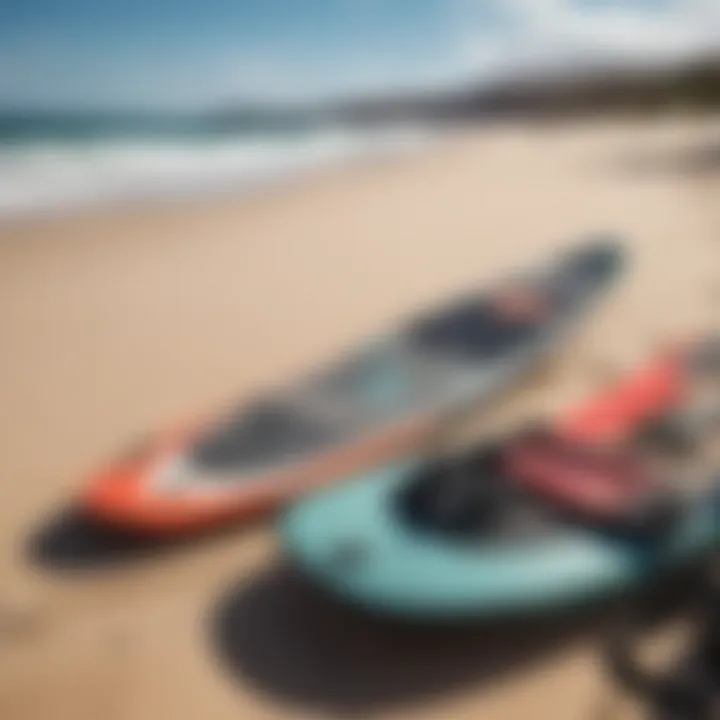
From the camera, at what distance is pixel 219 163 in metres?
1.19

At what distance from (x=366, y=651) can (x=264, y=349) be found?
35 centimetres

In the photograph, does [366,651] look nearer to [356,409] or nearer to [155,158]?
[356,409]

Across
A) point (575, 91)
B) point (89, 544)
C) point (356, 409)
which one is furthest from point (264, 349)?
point (575, 91)

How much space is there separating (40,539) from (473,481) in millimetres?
355

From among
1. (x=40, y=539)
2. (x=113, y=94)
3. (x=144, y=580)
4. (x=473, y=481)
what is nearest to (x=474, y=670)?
(x=473, y=481)

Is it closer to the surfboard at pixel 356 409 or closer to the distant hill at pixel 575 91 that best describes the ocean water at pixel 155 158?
the distant hill at pixel 575 91

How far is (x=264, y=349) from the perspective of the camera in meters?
1.05

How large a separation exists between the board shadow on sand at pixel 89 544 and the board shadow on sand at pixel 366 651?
0.26ft

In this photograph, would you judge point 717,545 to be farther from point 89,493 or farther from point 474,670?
point 89,493

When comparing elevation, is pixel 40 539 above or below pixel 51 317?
below

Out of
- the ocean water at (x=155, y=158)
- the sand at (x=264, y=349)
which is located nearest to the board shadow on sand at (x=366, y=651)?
the sand at (x=264, y=349)

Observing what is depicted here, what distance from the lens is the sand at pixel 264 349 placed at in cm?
77

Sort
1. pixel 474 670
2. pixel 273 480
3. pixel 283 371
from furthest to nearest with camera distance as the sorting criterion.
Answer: pixel 283 371
pixel 273 480
pixel 474 670

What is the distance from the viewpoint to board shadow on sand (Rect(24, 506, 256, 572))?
2.86 ft
